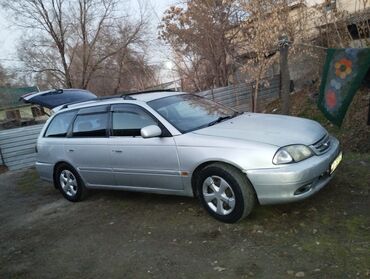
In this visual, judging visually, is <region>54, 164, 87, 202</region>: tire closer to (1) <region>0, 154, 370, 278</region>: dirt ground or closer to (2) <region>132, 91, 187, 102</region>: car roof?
(1) <region>0, 154, 370, 278</region>: dirt ground

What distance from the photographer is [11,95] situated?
26.7 metres

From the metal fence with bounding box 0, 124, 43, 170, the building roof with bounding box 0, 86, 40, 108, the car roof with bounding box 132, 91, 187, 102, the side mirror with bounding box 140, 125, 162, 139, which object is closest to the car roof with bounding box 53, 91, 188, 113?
the car roof with bounding box 132, 91, 187, 102

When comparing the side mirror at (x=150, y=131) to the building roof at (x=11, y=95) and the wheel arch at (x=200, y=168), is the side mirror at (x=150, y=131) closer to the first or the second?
the wheel arch at (x=200, y=168)

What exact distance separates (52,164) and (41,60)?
17035 mm

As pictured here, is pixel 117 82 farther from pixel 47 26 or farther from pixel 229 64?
pixel 229 64

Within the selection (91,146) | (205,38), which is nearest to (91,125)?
(91,146)

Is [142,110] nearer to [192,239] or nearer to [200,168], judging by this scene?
[200,168]

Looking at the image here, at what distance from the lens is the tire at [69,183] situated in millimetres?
6203

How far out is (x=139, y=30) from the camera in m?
21.5

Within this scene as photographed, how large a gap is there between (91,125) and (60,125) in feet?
2.90

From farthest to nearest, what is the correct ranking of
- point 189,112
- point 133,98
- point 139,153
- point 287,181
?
1. point 133,98
2. point 189,112
3. point 139,153
4. point 287,181

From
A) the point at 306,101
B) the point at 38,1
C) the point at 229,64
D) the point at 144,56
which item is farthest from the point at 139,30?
the point at 306,101

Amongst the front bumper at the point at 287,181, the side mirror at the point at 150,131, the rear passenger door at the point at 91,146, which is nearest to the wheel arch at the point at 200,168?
the front bumper at the point at 287,181

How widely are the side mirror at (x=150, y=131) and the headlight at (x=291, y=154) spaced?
1473 mm
